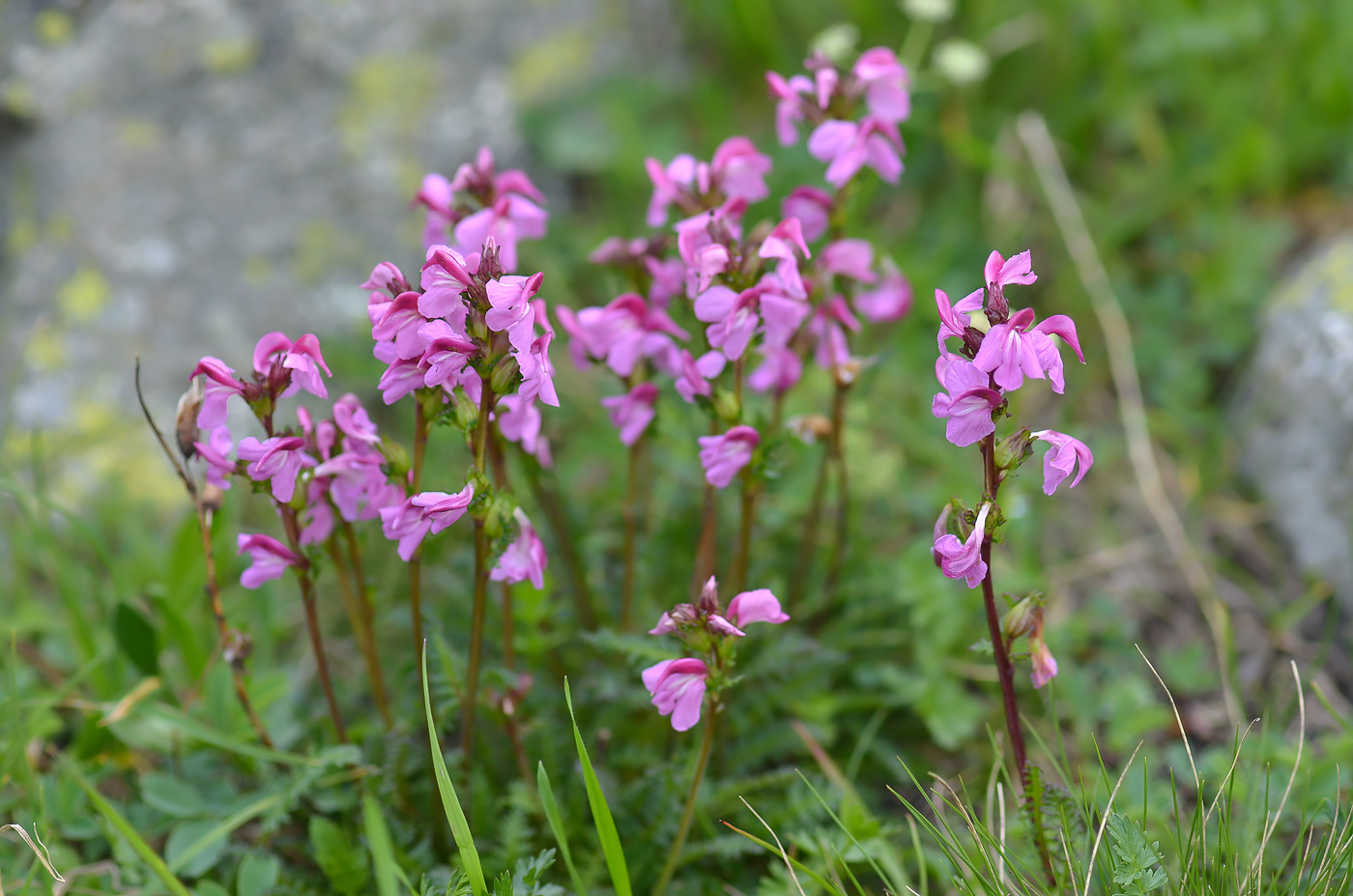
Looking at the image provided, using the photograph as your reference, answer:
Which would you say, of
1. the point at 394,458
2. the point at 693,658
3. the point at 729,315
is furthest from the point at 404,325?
the point at 693,658

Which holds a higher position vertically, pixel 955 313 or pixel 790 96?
pixel 790 96


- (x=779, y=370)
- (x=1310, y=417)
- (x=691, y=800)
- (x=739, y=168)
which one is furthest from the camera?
(x=1310, y=417)

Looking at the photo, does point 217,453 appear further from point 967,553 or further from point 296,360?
point 967,553

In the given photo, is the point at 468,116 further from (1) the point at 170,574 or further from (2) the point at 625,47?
(1) the point at 170,574

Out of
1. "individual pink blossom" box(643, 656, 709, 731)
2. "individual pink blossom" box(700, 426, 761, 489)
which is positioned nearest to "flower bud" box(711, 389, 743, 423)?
"individual pink blossom" box(700, 426, 761, 489)

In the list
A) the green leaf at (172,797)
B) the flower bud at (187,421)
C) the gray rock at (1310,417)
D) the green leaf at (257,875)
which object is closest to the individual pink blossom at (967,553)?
the flower bud at (187,421)

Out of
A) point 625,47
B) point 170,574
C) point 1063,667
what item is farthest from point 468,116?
point 1063,667

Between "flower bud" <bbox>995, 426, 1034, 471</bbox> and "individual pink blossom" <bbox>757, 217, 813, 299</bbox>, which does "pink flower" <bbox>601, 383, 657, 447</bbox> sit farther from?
"flower bud" <bbox>995, 426, 1034, 471</bbox>
